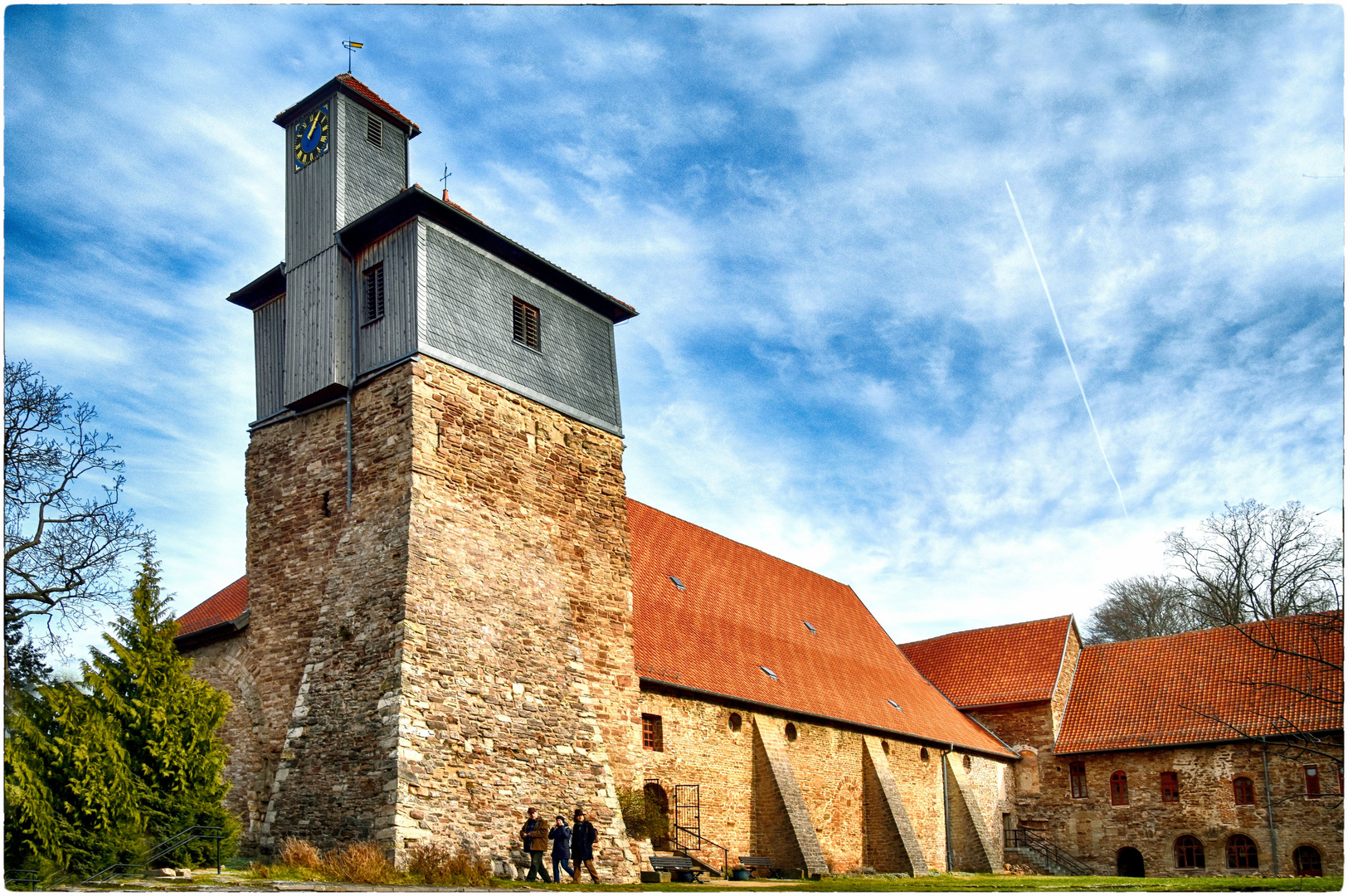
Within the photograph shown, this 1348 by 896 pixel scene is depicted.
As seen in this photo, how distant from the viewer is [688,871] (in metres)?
17.3

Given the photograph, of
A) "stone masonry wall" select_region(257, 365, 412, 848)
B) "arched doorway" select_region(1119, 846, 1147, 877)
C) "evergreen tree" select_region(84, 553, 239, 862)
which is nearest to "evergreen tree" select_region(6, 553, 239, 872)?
"evergreen tree" select_region(84, 553, 239, 862)

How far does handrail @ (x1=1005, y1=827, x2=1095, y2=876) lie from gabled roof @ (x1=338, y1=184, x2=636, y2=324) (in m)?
21.5

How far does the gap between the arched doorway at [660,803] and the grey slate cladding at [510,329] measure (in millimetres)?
6522

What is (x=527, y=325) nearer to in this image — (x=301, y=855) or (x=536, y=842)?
(x=536, y=842)

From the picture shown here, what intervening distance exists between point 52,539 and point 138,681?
584cm

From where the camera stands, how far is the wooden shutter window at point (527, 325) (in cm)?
1873

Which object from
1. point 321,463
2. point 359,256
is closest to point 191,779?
point 321,463

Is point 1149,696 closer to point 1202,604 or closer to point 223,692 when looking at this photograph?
point 1202,604

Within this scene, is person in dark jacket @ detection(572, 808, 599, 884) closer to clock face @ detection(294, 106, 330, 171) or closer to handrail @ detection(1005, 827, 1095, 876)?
clock face @ detection(294, 106, 330, 171)

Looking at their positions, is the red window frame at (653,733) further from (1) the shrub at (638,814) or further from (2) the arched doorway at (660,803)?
(1) the shrub at (638,814)

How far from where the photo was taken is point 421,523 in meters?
15.8

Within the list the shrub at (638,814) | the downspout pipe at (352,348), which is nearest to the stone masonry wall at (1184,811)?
the shrub at (638,814)

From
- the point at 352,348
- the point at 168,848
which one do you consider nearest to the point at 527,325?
the point at 352,348

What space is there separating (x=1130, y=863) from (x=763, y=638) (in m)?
13.7
